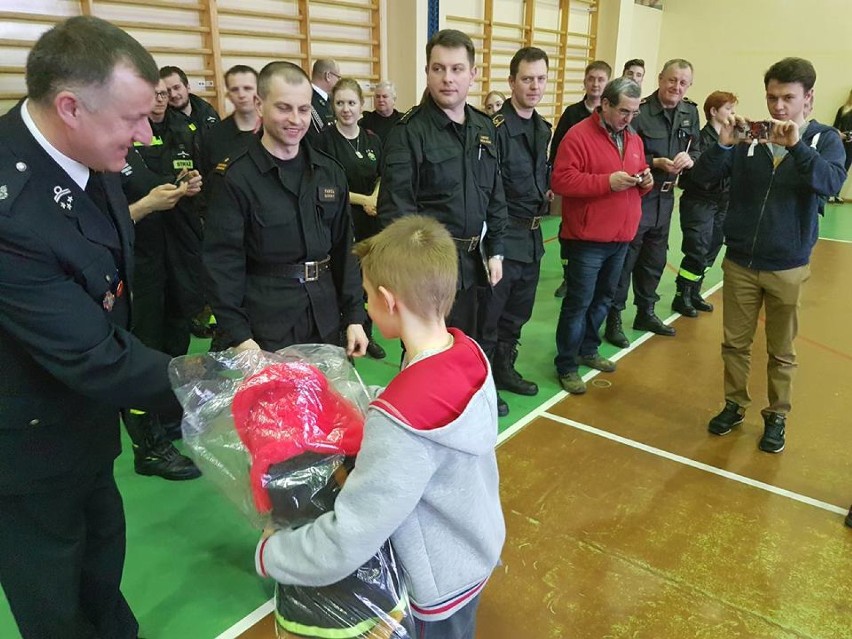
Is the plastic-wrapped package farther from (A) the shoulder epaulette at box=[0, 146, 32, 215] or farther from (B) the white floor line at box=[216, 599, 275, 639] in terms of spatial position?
(B) the white floor line at box=[216, 599, 275, 639]

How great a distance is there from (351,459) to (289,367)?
239 millimetres

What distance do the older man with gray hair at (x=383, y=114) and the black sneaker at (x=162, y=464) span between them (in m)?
3.54

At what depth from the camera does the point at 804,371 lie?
4.02 metres

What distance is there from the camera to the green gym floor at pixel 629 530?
6.90ft

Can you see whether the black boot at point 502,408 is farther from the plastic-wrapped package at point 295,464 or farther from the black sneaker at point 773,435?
the plastic-wrapped package at point 295,464

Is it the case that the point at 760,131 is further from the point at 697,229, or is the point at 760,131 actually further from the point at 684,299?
the point at 684,299

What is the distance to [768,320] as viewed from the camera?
3.02 meters

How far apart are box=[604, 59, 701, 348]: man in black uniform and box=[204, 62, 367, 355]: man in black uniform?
273 cm

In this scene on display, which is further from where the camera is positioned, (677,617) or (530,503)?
(530,503)

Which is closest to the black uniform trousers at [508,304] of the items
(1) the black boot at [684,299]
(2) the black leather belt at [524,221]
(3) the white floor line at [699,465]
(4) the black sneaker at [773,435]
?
(2) the black leather belt at [524,221]

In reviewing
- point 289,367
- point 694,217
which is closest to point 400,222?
point 289,367

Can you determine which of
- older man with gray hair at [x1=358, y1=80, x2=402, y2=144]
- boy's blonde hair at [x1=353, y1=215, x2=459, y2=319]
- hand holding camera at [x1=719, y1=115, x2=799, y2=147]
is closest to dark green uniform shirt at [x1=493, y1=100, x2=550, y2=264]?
hand holding camera at [x1=719, y1=115, x2=799, y2=147]

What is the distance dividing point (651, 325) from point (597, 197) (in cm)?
165

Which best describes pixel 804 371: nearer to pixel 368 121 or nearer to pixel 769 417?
pixel 769 417
